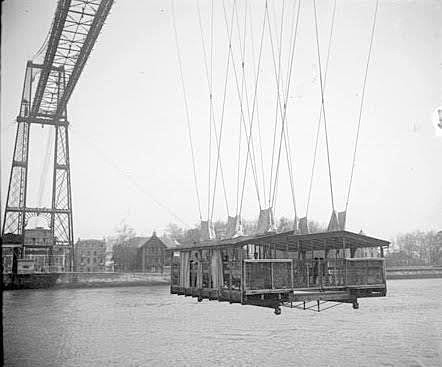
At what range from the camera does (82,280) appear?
116ft

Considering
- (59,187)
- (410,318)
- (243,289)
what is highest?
(59,187)

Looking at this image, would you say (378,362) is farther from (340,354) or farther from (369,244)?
(369,244)

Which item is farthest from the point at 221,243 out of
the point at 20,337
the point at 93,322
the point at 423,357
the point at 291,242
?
the point at 93,322

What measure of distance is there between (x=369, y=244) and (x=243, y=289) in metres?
3.36

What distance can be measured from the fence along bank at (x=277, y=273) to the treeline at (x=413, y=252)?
45.6 ft

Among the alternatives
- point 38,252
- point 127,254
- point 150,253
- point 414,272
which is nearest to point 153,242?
point 150,253

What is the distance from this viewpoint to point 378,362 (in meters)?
10.9

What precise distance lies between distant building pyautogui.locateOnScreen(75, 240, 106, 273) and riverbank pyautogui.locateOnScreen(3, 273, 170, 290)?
13.2 m

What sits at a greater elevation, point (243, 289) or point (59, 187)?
point (59, 187)

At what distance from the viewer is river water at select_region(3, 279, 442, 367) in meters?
11.2

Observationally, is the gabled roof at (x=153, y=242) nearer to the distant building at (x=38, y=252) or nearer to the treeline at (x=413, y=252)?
the distant building at (x=38, y=252)

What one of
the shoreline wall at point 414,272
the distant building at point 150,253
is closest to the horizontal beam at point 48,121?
the distant building at point 150,253

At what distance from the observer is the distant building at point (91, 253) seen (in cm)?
5144

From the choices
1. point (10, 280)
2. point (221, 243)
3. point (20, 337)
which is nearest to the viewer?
point (221, 243)
